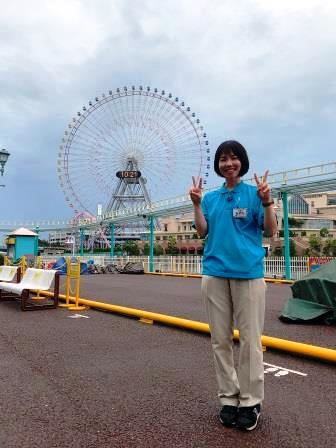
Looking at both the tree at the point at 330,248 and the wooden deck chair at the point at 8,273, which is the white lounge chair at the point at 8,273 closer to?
the wooden deck chair at the point at 8,273

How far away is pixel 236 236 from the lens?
286 cm

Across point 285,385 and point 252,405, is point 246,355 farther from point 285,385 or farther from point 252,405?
point 285,385

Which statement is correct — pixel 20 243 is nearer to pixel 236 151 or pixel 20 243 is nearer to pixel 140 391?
pixel 140 391

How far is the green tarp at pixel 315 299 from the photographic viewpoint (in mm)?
6379

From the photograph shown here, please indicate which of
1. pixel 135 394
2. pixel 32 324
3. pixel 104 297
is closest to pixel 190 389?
pixel 135 394

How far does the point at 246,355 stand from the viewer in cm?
280

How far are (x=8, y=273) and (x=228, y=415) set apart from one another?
352 inches

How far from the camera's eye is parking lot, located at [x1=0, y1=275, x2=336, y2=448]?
265cm

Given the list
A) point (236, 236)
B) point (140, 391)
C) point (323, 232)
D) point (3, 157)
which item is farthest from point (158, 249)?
point (236, 236)

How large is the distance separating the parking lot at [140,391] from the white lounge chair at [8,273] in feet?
15.1

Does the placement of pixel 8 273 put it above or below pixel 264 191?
below

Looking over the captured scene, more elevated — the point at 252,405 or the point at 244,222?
the point at 244,222

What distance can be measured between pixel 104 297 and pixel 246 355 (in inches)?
318

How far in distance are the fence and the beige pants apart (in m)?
13.9
